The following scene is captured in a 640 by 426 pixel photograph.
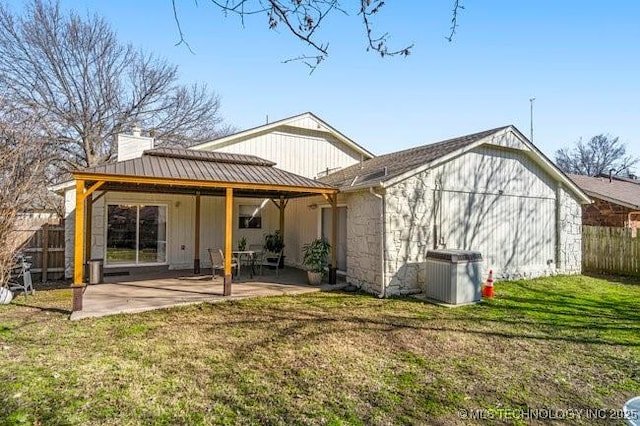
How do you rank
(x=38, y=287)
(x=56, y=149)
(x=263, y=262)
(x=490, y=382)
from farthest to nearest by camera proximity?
(x=56, y=149) → (x=263, y=262) → (x=38, y=287) → (x=490, y=382)

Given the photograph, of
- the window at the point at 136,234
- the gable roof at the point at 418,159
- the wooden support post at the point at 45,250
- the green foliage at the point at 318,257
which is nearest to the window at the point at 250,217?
the window at the point at 136,234

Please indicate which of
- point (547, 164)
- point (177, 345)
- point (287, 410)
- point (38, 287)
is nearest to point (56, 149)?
point (38, 287)

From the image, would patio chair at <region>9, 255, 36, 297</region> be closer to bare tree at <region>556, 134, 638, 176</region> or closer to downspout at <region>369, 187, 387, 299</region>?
downspout at <region>369, 187, 387, 299</region>

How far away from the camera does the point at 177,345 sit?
208 inches

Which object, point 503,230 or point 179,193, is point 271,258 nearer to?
point 179,193

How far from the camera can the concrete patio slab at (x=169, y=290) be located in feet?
24.1

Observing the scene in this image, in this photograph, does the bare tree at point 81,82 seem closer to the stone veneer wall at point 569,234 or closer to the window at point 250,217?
the window at point 250,217

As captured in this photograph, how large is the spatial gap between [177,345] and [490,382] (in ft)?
13.4

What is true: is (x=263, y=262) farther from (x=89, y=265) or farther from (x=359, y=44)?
(x=359, y=44)

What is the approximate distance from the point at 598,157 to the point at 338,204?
41648mm

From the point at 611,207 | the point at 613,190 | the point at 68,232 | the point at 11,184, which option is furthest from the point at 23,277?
the point at 613,190

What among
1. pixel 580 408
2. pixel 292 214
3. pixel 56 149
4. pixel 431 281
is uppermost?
pixel 56 149

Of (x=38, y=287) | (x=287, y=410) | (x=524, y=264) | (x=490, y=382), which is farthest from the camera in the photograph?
(x=524, y=264)

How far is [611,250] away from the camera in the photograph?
41.8 feet
